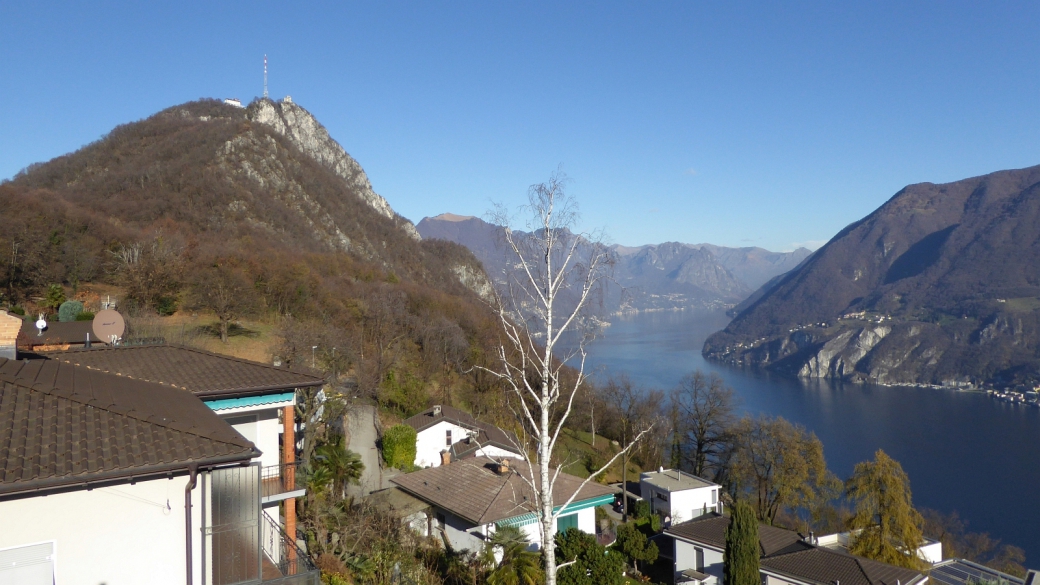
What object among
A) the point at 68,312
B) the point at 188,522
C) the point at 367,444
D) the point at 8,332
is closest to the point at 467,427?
the point at 367,444

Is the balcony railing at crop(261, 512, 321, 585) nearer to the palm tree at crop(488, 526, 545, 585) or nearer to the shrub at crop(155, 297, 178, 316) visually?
the palm tree at crop(488, 526, 545, 585)

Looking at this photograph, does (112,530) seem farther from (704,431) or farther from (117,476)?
(704,431)

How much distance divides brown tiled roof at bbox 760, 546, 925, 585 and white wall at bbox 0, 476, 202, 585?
58.9 feet

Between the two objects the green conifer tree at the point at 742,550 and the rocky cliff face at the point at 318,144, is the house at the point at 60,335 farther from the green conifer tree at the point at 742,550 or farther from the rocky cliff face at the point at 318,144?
the rocky cliff face at the point at 318,144

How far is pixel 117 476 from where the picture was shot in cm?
464

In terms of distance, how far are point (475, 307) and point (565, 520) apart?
34588 millimetres

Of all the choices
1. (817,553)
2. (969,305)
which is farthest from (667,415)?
(969,305)

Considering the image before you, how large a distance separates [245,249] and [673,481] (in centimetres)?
3281

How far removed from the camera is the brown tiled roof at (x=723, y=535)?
20.8 m

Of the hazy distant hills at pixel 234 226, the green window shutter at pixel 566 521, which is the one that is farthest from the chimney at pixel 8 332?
the hazy distant hills at pixel 234 226

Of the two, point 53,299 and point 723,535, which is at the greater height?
point 53,299

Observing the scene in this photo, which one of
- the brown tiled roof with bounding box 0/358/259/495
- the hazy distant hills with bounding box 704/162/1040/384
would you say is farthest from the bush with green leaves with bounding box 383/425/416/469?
the hazy distant hills with bounding box 704/162/1040/384

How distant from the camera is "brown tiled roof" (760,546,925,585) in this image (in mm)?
17547

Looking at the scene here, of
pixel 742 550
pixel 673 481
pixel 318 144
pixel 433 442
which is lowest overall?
pixel 673 481
